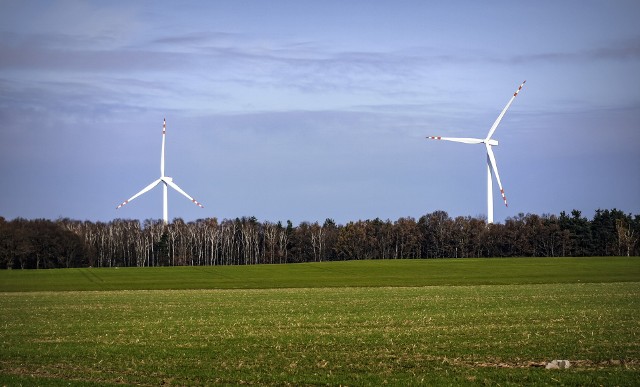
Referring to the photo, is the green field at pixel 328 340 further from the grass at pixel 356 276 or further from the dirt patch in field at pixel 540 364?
the grass at pixel 356 276

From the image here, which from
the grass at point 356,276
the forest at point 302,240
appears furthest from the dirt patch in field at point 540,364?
the forest at point 302,240

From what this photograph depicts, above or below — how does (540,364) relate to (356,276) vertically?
below

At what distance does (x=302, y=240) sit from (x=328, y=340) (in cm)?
Answer: 14284

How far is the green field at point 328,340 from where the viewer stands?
57.7 ft

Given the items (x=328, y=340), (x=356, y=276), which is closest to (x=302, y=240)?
(x=356, y=276)

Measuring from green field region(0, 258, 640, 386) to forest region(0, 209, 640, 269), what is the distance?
88319mm

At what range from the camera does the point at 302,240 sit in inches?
6535

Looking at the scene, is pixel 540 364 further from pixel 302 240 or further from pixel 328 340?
pixel 302 240

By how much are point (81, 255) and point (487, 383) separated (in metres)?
124

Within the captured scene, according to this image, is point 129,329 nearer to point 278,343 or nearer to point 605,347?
point 278,343

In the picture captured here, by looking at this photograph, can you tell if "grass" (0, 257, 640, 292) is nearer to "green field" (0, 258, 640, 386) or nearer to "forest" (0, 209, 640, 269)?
"green field" (0, 258, 640, 386)

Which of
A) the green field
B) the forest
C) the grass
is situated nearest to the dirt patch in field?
the green field

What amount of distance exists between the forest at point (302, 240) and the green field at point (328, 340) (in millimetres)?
88319

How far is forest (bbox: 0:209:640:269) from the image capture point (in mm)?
129625
